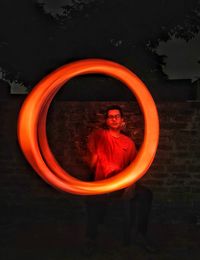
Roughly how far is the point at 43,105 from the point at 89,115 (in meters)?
1.67

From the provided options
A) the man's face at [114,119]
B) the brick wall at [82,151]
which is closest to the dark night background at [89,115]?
the brick wall at [82,151]

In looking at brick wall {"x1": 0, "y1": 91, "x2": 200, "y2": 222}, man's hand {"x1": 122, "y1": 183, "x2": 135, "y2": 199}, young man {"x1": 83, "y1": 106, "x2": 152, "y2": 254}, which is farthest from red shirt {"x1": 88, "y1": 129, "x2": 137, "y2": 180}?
brick wall {"x1": 0, "y1": 91, "x2": 200, "y2": 222}

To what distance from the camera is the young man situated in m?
4.13

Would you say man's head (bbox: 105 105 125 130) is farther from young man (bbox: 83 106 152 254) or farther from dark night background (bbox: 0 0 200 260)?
dark night background (bbox: 0 0 200 260)

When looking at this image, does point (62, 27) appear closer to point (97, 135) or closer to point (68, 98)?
point (68, 98)

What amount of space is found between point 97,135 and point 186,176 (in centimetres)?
161

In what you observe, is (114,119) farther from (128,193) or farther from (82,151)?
(82,151)

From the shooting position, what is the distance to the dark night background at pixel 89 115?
4.53 m

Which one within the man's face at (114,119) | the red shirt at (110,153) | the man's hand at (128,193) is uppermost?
the man's face at (114,119)

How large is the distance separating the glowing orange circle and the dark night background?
953mm

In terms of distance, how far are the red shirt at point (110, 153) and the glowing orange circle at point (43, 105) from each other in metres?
0.67

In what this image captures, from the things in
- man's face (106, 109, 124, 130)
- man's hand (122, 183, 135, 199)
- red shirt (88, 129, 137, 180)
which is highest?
man's face (106, 109, 124, 130)

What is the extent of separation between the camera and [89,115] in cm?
509

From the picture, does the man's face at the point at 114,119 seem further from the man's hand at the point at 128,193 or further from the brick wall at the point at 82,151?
the brick wall at the point at 82,151
